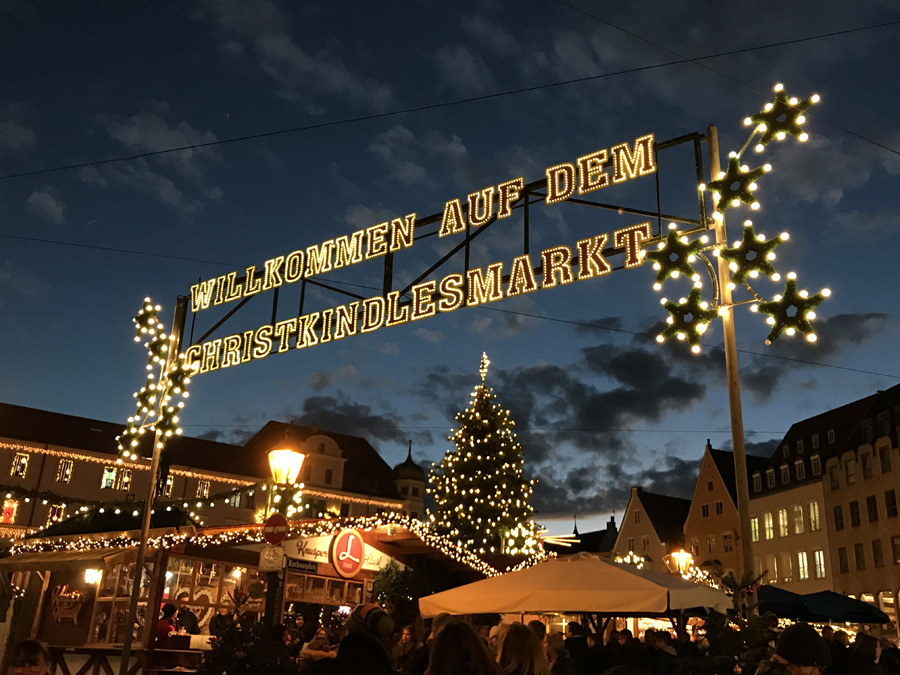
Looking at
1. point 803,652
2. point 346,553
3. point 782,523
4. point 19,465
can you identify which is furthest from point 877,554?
point 19,465

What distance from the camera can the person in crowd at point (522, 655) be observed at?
598cm

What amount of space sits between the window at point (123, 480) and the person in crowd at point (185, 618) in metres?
38.2

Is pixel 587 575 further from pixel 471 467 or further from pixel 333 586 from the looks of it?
pixel 471 467

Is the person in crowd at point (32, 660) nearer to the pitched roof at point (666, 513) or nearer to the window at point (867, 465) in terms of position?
the window at point (867, 465)

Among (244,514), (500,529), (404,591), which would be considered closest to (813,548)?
(500,529)

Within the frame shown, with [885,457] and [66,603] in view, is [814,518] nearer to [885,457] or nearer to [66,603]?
[885,457]

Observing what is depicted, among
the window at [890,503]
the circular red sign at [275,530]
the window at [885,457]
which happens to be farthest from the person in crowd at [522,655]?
the window at [885,457]

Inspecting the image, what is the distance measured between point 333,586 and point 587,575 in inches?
367

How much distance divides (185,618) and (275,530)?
21.6 ft

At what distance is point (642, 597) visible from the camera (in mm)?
10570

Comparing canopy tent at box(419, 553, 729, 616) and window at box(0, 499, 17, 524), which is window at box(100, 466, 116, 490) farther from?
canopy tent at box(419, 553, 729, 616)

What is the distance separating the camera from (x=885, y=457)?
46.0m

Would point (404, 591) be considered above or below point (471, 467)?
below

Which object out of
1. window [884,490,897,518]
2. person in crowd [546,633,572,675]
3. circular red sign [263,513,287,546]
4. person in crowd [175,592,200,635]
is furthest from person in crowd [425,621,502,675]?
window [884,490,897,518]
